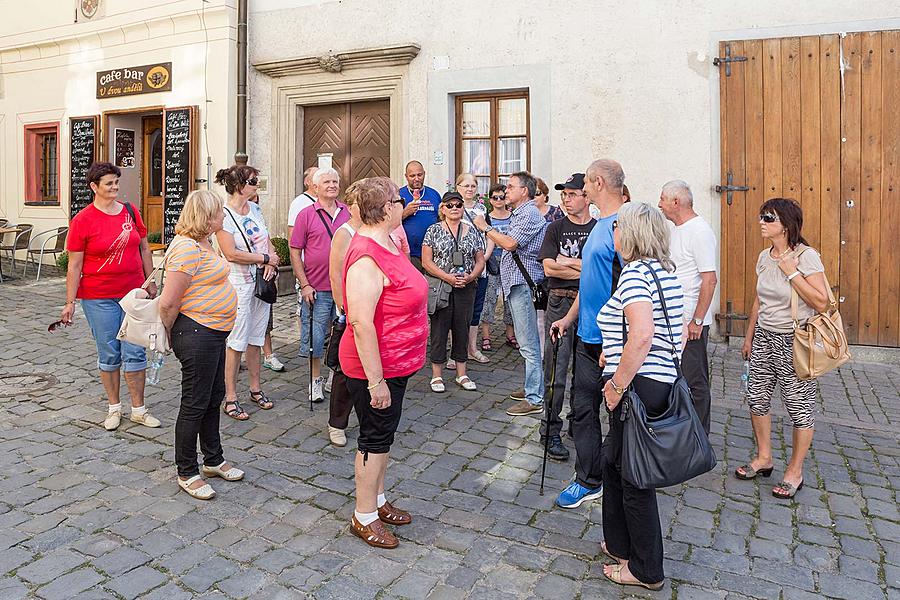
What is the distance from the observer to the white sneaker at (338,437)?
4.93m

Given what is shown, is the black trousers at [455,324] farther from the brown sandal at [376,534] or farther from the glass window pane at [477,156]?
the glass window pane at [477,156]

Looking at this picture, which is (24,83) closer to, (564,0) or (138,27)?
(138,27)

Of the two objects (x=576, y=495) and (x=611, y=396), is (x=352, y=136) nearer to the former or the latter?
(x=576, y=495)

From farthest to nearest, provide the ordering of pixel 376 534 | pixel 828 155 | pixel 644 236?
pixel 828 155, pixel 376 534, pixel 644 236

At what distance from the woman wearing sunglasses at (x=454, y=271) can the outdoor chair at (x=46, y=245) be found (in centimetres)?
839

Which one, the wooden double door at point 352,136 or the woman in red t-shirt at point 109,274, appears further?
the wooden double door at point 352,136

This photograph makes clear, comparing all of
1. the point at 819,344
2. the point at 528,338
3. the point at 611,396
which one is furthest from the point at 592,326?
the point at 528,338

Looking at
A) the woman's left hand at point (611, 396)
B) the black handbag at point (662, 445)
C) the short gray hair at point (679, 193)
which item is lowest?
the black handbag at point (662, 445)

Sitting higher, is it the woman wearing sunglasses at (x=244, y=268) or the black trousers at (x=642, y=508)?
the woman wearing sunglasses at (x=244, y=268)

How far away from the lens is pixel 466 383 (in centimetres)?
634

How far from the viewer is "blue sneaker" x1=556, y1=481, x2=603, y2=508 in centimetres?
405

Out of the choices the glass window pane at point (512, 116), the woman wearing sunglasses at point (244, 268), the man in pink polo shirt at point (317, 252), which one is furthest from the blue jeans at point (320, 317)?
the glass window pane at point (512, 116)

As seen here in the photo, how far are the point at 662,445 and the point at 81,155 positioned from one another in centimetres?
1217

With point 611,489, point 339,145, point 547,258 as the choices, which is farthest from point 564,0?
point 611,489
